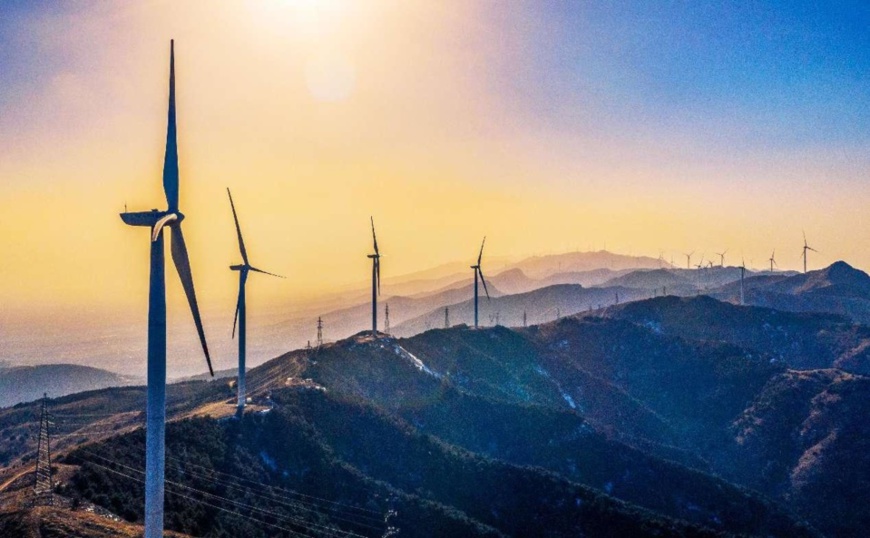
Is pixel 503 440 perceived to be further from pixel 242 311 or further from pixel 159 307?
pixel 159 307

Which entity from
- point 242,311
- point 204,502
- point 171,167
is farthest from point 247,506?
point 171,167

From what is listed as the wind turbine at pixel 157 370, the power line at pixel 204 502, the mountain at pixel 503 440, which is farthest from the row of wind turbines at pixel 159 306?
the power line at pixel 204 502

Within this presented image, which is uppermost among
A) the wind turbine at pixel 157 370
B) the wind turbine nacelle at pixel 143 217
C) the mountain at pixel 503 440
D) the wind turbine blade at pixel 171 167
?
the wind turbine blade at pixel 171 167

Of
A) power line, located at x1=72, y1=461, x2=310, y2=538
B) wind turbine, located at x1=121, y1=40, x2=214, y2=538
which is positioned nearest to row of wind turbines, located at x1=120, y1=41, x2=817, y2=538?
wind turbine, located at x1=121, y1=40, x2=214, y2=538

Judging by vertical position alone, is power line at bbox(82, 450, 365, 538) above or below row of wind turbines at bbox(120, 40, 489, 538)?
below

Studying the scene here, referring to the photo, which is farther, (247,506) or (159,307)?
(247,506)

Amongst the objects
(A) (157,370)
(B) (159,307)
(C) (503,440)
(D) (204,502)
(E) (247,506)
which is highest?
(B) (159,307)

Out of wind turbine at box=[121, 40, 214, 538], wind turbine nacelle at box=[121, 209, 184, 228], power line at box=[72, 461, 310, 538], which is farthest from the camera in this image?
power line at box=[72, 461, 310, 538]

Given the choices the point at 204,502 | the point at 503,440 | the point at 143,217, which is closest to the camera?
the point at 143,217

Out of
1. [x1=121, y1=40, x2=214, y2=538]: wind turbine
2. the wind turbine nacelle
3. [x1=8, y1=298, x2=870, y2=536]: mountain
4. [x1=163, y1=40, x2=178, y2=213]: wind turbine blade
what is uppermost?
[x1=163, y1=40, x2=178, y2=213]: wind turbine blade

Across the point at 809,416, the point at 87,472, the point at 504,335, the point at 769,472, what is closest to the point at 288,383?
the point at 87,472

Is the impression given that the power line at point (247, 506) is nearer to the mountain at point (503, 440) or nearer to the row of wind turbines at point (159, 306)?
the mountain at point (503, 440)

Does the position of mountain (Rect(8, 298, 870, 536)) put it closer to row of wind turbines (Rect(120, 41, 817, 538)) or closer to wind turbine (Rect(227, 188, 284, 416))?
wind turbine (Rect(227, 188, 284, 416))
